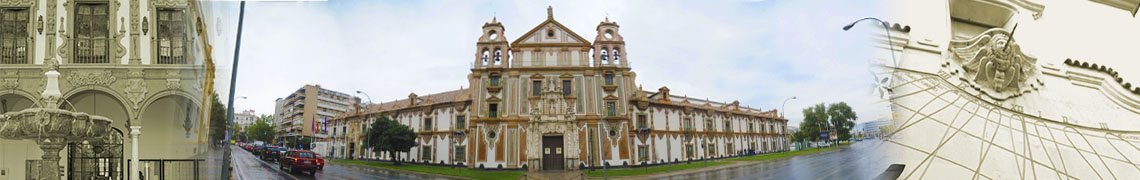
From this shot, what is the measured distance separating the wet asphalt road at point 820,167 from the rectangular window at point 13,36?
4.59 meters

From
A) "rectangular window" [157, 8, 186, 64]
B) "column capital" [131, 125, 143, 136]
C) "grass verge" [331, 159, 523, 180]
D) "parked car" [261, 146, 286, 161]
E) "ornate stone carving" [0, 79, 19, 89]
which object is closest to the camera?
"parked car" [261, 146, 286, 161]

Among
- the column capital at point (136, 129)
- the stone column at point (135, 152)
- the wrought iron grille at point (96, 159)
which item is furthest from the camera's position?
the wrought iron grille at point (96, 159)

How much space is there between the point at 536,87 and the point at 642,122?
0.72 meters

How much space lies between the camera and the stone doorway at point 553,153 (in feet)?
8.72

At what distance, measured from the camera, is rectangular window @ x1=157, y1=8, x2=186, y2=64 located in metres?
2.80

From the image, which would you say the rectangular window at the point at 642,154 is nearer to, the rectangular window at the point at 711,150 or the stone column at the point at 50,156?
the rectangular window at the point at 711,150

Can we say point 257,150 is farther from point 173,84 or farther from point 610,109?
point 610,109

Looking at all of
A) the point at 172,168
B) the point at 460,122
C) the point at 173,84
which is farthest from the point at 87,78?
the point at 460,122

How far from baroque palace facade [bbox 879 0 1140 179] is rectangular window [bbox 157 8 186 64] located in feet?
15.5

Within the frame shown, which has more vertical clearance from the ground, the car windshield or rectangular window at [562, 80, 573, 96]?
rectangular window at [562, 80, 573, 96]

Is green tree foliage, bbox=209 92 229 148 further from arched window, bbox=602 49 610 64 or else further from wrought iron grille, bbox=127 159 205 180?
arched window, bbox=602 49 610 64

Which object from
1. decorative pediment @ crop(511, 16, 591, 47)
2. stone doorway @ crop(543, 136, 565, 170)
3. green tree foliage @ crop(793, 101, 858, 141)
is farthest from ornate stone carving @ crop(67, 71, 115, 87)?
green tree foliage @ crop(793, 101, 858, 141)

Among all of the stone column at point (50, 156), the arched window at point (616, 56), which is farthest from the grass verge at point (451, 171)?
the stone column at point (50, 156)

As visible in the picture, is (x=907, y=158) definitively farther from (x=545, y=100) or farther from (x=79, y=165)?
(x=79, y=165)
